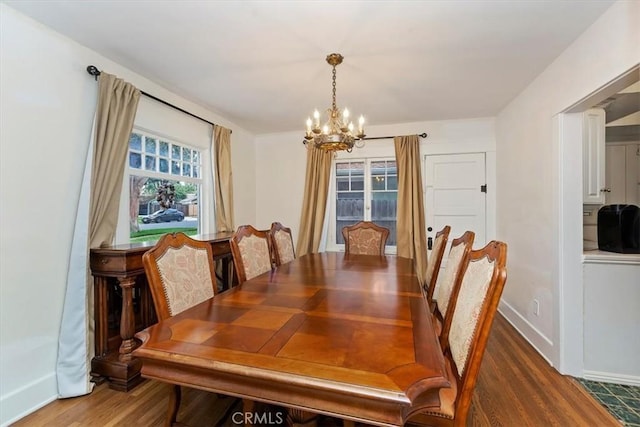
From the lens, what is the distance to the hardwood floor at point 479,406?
68.7 inches

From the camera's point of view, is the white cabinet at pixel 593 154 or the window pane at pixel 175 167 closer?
the white cabinet at pixel 593 154

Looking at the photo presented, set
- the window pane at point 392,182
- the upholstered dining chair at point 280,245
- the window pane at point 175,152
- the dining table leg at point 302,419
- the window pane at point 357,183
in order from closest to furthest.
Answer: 1. the dining table leg at point 302,419
2. the upholstered dining chair at point 280,245
3. the window pane at point 175,152
4. the window pane at point 392,182
5. the window pane at point 357,183

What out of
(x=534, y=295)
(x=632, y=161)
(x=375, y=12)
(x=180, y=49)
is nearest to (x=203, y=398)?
(x=180, y=49)

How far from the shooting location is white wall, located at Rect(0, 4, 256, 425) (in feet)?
5.86

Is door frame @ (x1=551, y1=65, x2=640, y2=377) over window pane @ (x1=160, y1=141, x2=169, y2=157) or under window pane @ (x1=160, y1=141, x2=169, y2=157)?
under

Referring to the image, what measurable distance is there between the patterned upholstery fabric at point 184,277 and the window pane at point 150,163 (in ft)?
4.88

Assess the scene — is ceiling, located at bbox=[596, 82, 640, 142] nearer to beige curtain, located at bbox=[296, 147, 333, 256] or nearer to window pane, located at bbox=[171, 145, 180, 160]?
beige curtain, located at bbox=[296, 147, 333, 256]

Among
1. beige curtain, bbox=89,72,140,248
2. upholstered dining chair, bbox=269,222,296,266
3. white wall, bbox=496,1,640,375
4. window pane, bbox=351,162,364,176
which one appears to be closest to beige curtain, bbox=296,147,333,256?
window pane, bbox=351,162,364,176

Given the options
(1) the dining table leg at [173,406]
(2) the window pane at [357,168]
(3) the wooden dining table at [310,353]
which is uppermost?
(2) the window pane at [357,168]

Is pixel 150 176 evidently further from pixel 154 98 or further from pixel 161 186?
pixel 154 98

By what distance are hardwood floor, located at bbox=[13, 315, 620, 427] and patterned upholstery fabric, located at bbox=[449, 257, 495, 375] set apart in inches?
32.9

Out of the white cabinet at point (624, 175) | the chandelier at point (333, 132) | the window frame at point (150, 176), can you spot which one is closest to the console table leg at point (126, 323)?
the window frame at point (150, 176)

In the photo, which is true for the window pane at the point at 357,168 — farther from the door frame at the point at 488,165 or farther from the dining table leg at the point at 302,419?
the dining table leg at the point at 302,419

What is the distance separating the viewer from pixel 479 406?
6.15 feet
